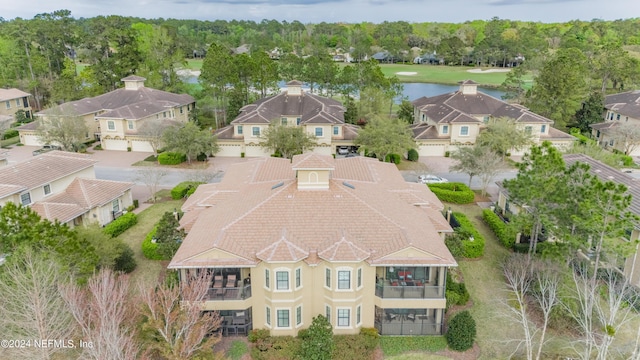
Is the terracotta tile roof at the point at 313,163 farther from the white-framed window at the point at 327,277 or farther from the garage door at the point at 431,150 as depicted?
the garage door at the point at 431,150

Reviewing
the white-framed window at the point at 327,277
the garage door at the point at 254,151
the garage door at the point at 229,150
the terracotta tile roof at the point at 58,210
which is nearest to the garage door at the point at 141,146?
the garage door at the point at 229,150

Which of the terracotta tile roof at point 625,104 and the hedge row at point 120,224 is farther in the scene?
the terracotta tile roof at point 625,104

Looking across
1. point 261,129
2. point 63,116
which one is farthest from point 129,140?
point 261,129

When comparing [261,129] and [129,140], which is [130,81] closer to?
[129,140]

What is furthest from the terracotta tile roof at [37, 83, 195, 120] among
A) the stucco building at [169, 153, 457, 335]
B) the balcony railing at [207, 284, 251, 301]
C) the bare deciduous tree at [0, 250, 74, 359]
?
the bare deciduous tree at [0, 250, 74, 359]

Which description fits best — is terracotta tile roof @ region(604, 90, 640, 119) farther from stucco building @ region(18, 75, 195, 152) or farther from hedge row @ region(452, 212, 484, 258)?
stucco building @ region(18, 75, 195, 152)

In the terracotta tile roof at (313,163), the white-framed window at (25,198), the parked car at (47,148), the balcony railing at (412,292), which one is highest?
the terracotta tile roof at (313,163)

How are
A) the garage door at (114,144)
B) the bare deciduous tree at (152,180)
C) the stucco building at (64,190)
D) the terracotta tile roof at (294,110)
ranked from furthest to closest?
the garage door at (114,144)
the terracotta tile roof at (294,110)
the bare deciduous tree at (152,180)
the stucco building at (64,190)

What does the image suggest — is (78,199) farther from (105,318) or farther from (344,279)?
(344,279)
